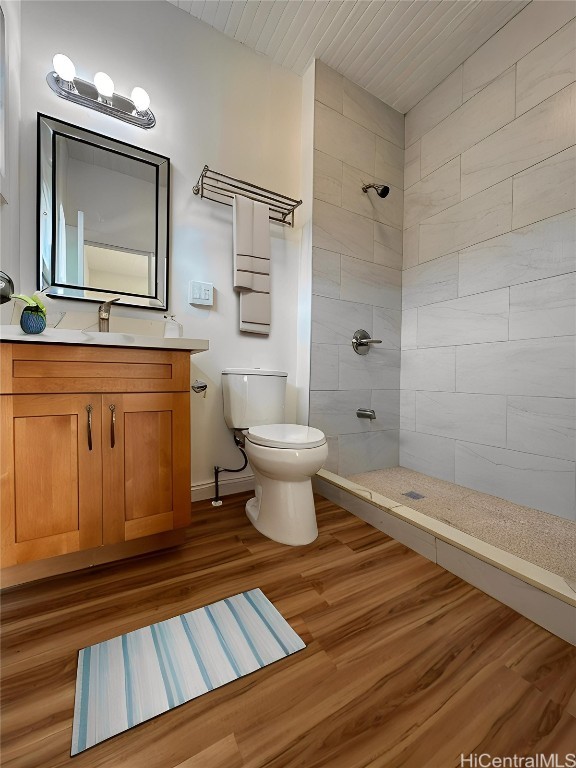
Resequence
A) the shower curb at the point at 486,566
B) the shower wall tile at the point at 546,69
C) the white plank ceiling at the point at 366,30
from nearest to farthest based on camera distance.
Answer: the shower curb at the point at 486,566
the shower wall tile at the point at 546,69
the white plank ceiling at the point at 366,30

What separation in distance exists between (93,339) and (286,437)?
791 millimetres

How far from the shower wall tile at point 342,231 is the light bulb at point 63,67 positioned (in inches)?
50.0

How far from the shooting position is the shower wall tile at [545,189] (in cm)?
147

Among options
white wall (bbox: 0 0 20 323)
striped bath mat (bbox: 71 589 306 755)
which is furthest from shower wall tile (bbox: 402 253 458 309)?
white wall (bbox: 0 0 20 323)

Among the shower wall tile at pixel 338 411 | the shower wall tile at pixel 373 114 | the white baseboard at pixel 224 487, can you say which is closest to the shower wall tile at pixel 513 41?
the shower wall tile at pixel 373 114

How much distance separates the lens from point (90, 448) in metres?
1.05

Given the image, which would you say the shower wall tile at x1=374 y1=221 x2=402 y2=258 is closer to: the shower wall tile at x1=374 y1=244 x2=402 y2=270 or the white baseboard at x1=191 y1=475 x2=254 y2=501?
the shower wall tile at x1=374 y1=244 x2=402 y2=270

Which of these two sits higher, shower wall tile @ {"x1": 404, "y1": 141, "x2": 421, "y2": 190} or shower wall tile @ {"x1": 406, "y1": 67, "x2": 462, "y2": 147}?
shower wall tile @ {"x1": 406, "y1": 67, "x2": 462, "y2": 147}

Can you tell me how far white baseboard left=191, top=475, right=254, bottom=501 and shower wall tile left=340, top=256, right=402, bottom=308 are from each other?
132 centimetres

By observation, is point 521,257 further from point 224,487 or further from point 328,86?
point 224,487

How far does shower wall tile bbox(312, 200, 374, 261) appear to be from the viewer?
194 cm

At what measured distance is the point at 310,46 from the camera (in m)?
1.83

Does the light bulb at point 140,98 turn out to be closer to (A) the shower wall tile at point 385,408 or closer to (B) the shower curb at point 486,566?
(A) the shower wall tile at point 385,408

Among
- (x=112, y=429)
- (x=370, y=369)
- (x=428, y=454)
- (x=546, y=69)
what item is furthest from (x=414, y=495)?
(x=546, y=69)
